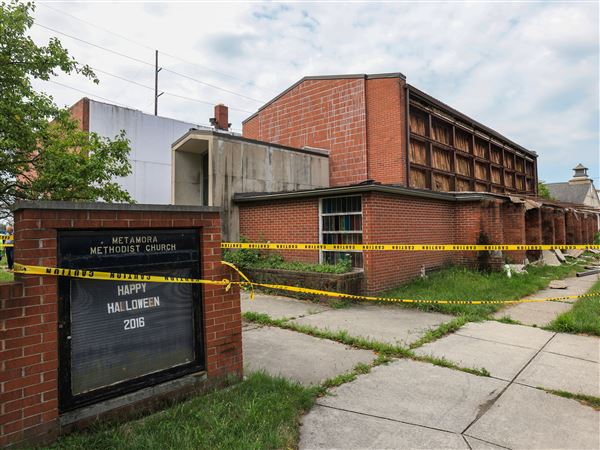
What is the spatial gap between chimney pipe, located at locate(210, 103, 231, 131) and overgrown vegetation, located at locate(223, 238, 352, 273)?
15.3 m

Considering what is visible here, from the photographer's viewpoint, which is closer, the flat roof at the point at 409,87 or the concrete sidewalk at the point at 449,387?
the concrete sidewalk at the point at 449,387

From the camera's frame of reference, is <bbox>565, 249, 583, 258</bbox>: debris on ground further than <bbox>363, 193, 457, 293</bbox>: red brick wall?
Yes

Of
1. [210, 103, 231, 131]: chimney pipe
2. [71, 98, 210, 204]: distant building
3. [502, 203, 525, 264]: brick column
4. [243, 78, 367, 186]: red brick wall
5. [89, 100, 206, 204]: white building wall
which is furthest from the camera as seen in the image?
[210, 103, 231, 131]: chimney pipe

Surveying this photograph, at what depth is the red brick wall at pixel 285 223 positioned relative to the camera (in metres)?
11.2

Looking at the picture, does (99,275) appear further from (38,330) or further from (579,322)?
(579,322)

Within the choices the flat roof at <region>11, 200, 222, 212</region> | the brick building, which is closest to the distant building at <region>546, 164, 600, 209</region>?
the brick building

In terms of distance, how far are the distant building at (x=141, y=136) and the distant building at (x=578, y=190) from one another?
201 ft

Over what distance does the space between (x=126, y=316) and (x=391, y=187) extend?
7.93m

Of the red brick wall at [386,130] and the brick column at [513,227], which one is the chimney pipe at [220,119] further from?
the brick column at [513,227]

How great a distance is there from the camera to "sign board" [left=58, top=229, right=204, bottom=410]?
3078 millimetres

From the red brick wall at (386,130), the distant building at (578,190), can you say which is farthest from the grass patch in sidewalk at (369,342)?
the distant building at (578,190)

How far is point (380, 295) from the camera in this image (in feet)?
31.7

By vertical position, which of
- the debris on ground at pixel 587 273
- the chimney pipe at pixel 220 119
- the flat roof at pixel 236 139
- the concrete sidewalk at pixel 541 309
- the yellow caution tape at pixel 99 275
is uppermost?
the chimney pipe at pixel 220 119

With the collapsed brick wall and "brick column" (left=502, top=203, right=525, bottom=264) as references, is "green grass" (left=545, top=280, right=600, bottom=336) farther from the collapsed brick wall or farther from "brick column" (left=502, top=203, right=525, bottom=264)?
"brick column" (left=502, top=203, right=525, bottom=264)
